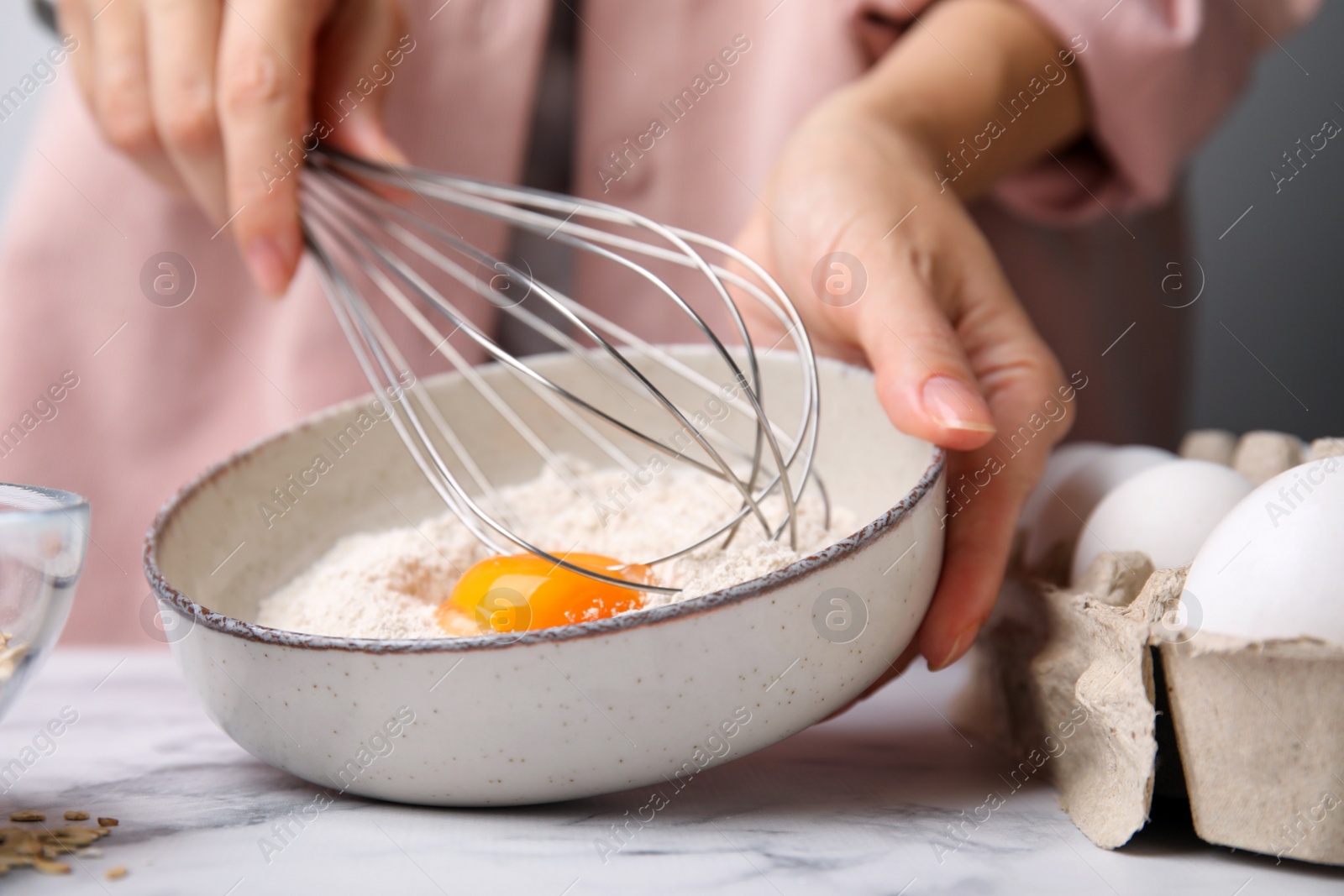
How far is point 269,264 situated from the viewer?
1.99 ft

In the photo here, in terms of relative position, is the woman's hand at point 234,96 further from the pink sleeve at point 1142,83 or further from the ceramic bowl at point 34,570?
the pink sleeve at point 1142,83

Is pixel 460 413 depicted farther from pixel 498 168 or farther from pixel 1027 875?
pixel 1027 875

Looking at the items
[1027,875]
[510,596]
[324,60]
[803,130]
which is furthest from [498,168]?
[1027,875]

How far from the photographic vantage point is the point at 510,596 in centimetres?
43

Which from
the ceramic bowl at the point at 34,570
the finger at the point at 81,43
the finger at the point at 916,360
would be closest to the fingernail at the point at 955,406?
the finger at the point at 916,360

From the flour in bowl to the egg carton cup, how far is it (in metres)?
0.12

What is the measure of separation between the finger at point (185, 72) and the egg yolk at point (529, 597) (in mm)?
350

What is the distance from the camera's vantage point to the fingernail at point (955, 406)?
42 centimetres

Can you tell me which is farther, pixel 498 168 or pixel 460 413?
pixel 498 168

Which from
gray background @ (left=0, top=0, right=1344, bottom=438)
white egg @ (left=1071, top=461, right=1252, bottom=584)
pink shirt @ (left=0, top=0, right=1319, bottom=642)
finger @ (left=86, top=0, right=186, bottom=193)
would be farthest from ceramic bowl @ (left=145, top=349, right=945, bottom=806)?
gray background @ (left=0, top=0, right=1344, bottom=438)

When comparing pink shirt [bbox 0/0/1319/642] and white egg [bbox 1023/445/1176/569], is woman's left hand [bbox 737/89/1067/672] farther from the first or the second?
pink shirt [bbox 0/0/1319/642]

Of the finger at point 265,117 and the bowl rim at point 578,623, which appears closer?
the bowl rim at point 578,623

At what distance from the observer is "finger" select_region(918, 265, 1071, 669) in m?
0.44

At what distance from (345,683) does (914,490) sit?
0.22 meters
